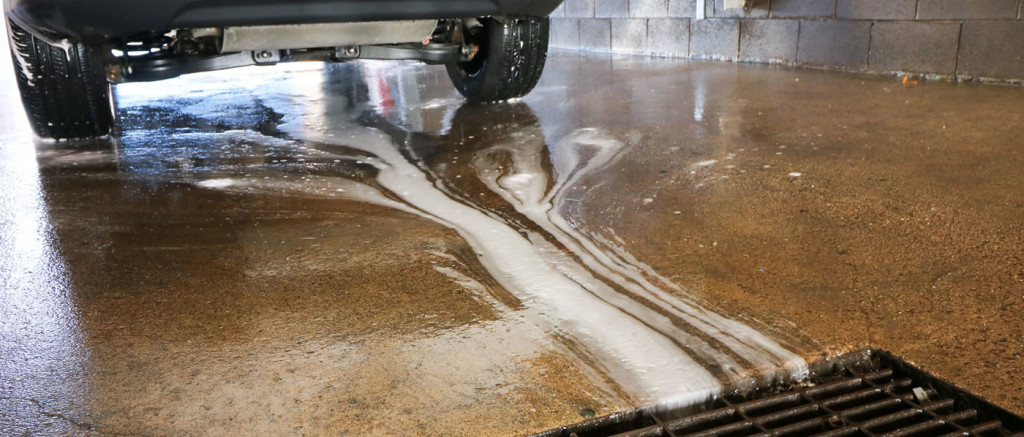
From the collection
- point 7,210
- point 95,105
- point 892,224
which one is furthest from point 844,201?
point 95,105

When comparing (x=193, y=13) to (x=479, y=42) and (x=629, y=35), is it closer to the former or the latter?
(x=479, y=42)

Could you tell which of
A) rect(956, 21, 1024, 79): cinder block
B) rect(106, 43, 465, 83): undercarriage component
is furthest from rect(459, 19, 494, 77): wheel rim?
rect(956, 21, 1024, 79): cinder block

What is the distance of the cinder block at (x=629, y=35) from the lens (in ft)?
22.6

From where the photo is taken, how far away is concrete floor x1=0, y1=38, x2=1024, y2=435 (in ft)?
3.88

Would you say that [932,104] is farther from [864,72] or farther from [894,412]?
[894,412]

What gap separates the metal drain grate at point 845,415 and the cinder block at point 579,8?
6870 mm

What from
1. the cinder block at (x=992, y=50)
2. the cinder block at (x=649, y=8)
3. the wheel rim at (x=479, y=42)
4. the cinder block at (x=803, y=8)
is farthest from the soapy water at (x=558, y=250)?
the cinder block at (x=649, y=8)

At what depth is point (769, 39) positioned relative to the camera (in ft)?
18.1

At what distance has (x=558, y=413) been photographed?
111 cm

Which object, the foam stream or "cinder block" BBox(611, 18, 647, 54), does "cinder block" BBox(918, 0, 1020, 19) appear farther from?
"cinder block" BBox(611, 18, 647, 54)

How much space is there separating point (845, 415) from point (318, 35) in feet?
8.33

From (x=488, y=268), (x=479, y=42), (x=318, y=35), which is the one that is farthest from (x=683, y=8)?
(x=488, y=268)

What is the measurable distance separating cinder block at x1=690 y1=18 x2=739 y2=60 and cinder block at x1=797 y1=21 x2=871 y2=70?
685 mm

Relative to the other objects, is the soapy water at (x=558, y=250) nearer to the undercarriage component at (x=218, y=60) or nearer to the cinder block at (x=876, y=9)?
the undercarriage component at (x=218, y=60)
